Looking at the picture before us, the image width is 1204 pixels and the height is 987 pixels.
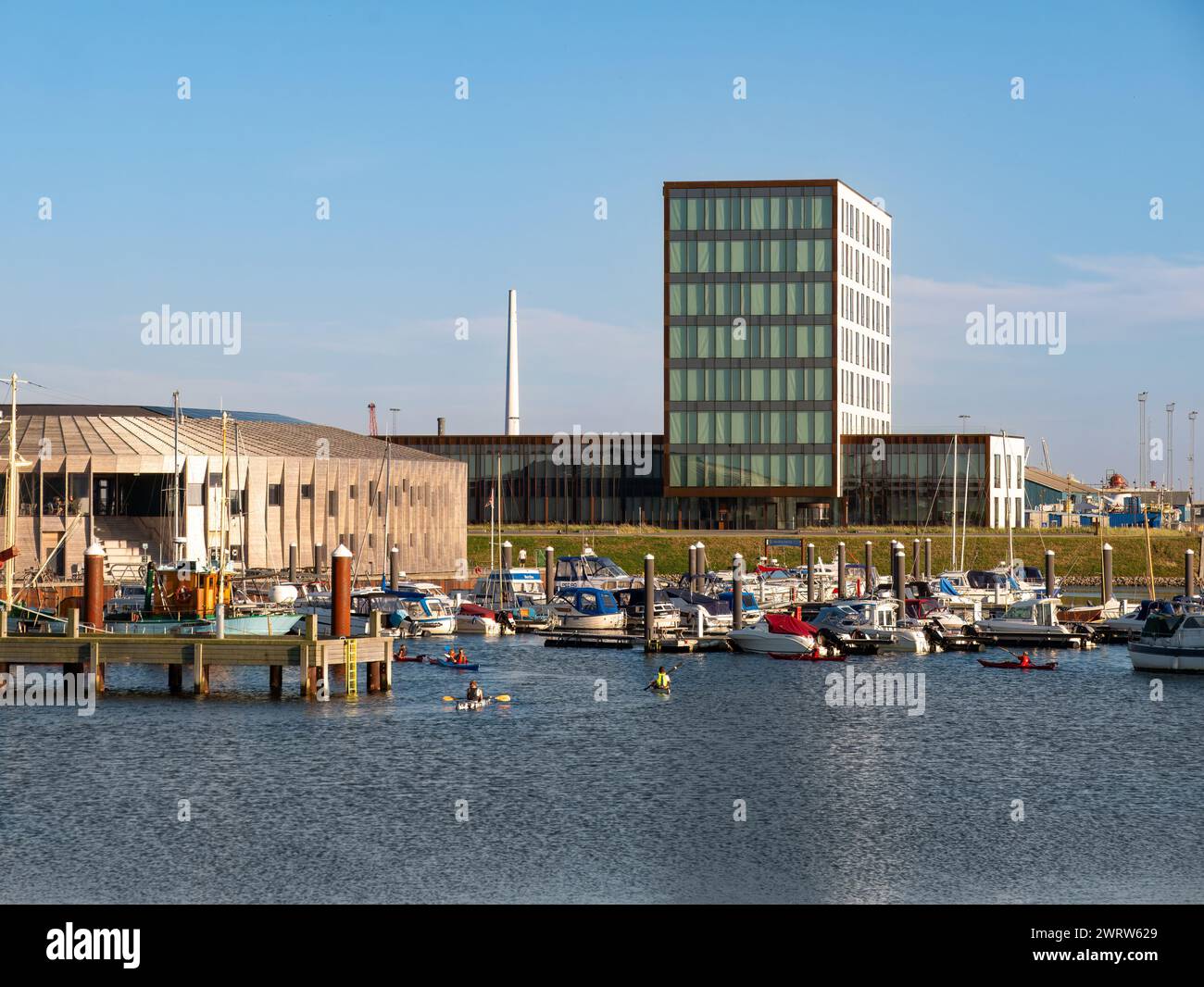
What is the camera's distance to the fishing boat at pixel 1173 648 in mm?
72188

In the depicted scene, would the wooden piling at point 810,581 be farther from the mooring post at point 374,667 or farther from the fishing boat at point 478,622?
the mooring post at point 374,667

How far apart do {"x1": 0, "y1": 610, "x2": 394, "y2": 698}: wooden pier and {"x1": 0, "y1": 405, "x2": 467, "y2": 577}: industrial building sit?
1617 inches

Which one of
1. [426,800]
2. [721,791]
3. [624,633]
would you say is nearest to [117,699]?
[426,800]

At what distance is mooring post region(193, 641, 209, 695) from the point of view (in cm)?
6109

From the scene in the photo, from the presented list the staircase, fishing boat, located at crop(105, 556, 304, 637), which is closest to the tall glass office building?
the staircase

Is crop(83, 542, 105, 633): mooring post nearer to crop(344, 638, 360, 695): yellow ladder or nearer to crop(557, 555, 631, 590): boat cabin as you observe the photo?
crop(344, 638, 360, 695): yellow ladder

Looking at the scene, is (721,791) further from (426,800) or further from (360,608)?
(360,608)

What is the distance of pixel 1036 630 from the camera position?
8588cm

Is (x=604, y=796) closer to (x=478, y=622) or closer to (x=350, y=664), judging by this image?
(x=350, y=664)

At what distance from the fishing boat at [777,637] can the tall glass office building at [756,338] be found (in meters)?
73.5

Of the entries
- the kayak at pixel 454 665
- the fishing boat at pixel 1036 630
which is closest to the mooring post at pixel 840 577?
the fishing boat at pixel 1036 630
